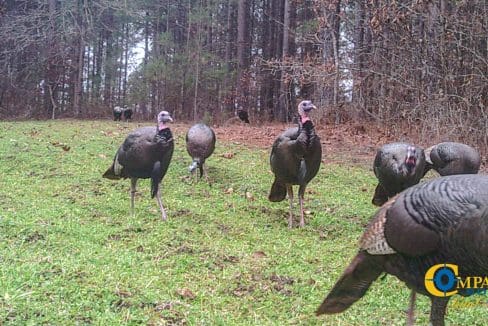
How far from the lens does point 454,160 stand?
20.1 ft

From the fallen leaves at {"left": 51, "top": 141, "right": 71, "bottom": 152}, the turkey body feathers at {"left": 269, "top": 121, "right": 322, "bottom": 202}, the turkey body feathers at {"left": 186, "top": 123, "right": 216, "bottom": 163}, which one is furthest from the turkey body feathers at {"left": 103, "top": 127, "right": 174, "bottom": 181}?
the fallen leaves at {"left": 51, "top": 141, "right": 71, "bottom": 152}

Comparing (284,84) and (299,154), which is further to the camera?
(284,84)

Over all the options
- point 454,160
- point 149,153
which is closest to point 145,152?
point 149,153

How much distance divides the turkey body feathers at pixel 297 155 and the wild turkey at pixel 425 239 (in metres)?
2.87

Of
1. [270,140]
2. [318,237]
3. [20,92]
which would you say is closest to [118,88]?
[20,92]

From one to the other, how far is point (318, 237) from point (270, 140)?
724cm

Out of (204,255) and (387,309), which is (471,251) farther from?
(204,255)

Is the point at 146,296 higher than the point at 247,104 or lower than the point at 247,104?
lower

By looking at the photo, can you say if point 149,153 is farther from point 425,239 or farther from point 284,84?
point 284,84

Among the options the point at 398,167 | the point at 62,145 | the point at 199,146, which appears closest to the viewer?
the point at 398,167

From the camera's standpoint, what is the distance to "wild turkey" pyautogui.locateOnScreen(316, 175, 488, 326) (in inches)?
89.2

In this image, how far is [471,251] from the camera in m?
2.25

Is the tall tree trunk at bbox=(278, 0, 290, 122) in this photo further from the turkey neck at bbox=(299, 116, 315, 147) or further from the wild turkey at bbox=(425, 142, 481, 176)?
the turkey neck at bbox=(299, 116, 315, 147)

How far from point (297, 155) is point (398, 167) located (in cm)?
106
